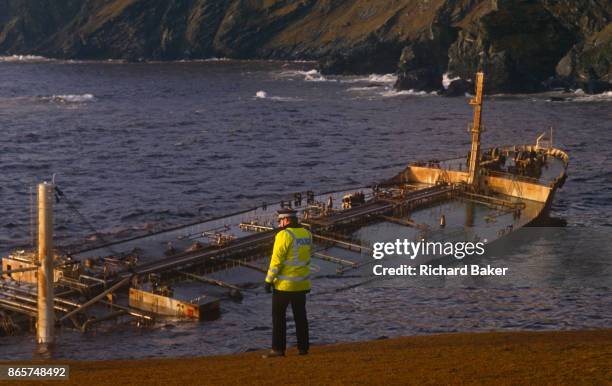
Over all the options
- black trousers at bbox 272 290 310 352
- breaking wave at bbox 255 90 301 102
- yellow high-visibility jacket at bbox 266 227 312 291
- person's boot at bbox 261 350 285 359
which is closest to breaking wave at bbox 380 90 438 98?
breaking wave at bbox 255 90 301 102

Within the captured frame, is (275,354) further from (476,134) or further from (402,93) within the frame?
(402,93)

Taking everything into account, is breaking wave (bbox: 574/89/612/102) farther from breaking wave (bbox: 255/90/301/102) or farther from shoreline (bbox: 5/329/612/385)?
shoreline (bbox: 5/329/612/385)

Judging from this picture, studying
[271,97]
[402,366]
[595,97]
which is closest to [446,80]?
[595,97]

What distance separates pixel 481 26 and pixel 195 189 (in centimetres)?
8524

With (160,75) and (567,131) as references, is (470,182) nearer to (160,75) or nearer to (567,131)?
(567,131)

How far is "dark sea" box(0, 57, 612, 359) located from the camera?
37562 millimetres

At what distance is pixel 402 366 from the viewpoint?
1972 cm

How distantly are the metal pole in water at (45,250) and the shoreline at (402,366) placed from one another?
→ 19.9 feet

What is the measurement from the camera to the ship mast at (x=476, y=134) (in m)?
58.2

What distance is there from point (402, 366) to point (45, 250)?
14.0m

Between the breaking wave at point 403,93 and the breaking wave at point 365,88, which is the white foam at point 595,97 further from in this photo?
the breaking wave at point 365,88

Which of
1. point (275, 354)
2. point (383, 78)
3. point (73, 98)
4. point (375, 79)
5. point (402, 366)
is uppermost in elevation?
point (383, 78)

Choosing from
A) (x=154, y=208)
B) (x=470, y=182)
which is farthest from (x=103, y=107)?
(x=470, y=182)

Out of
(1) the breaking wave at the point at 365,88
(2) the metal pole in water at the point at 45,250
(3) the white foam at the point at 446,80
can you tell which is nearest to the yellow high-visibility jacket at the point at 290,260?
(2) the metal pole in water at the point at 45,250
